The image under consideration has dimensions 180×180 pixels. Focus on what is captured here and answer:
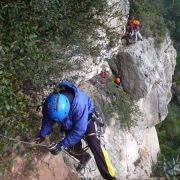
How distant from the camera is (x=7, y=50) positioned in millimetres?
6812

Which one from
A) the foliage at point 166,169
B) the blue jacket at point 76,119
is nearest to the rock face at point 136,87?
the foliage at point 166,169

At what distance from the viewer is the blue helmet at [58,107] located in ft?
20.8

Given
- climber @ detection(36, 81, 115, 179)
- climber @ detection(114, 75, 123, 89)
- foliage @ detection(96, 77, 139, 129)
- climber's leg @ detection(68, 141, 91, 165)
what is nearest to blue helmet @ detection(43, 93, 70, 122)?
climber @ detection(36, 81, 115, 179)

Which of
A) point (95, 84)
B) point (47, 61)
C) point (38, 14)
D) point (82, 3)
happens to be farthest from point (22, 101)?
point (95, 84)

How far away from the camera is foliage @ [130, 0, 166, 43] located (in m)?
13.4

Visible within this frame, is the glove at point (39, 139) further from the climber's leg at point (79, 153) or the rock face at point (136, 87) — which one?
the rock face at point (136, 87)

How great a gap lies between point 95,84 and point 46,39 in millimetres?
4112

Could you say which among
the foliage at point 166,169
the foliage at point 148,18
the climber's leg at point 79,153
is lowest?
the foliage at point 166,169

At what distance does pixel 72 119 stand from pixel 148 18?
850cm

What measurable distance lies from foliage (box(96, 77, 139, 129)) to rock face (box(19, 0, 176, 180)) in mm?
221

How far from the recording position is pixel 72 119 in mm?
6648

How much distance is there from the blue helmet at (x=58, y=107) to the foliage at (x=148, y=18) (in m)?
7.47

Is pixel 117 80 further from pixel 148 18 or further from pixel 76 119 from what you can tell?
pixel 76 119

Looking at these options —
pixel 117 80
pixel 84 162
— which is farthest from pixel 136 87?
pixel 84 162
